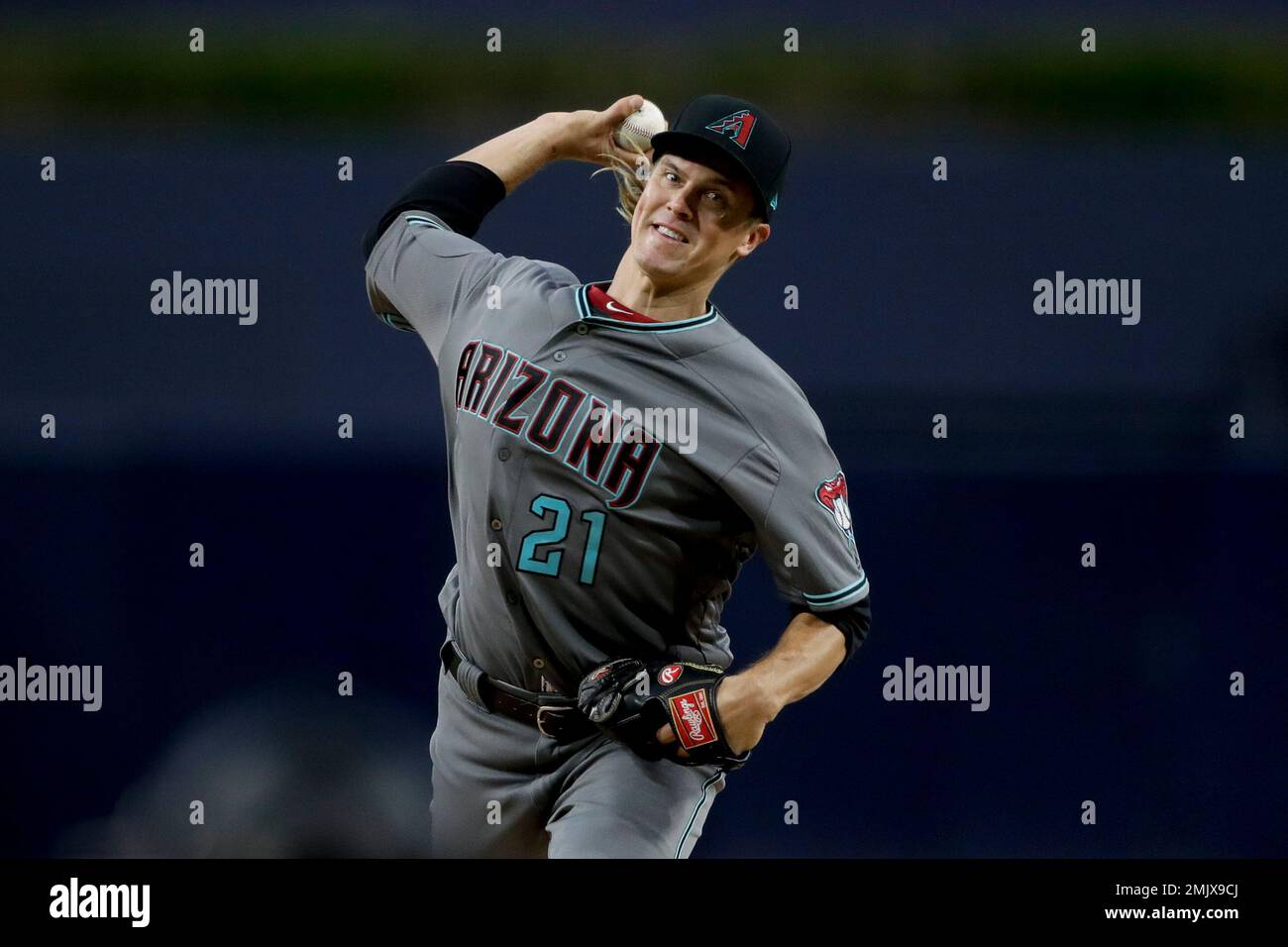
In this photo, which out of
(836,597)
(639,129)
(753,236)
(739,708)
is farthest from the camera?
(639,129)

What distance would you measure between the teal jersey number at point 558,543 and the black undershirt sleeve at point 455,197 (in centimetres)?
66

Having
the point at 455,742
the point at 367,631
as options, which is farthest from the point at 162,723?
the point at 455,742

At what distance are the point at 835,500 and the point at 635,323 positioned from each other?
0.48 metres

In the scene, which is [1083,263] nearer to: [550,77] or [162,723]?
[550,77]

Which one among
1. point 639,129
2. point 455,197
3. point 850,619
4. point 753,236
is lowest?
point 850,619

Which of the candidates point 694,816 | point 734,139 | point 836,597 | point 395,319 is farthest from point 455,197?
point 694,816

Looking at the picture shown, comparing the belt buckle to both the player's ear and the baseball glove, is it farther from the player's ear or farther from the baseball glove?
the player's ear

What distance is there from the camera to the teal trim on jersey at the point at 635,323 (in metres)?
2.71

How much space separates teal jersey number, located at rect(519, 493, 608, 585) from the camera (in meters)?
2.67

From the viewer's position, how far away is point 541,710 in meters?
2.72

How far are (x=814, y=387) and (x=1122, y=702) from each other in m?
1.15

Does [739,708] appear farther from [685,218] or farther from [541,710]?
[685,218]

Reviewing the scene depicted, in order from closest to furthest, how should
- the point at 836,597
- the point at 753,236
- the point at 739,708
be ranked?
1. the point at 739,708
2. the point at 836,597
3. the point at 753,236

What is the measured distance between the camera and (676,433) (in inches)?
105
